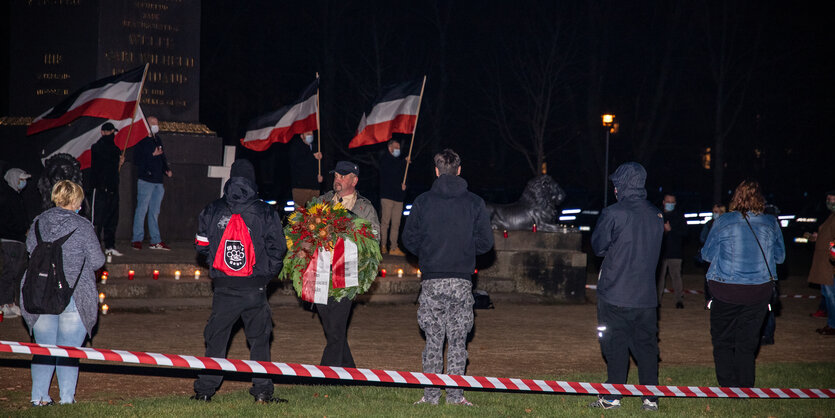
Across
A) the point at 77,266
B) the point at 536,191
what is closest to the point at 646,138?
the point at 536,191

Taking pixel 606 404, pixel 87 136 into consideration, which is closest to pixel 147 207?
pixel 87 136

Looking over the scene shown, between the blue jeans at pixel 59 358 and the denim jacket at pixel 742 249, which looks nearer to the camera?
the blue jeans at pixel 59 358

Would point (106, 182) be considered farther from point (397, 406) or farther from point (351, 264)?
point (397, 406)

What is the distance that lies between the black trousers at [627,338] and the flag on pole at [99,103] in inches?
326

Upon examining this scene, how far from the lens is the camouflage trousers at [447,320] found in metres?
6.91

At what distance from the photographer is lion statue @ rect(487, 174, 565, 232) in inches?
606

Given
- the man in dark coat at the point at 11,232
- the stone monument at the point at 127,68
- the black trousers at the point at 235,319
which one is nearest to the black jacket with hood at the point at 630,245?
the black trousers at the point at 235,319

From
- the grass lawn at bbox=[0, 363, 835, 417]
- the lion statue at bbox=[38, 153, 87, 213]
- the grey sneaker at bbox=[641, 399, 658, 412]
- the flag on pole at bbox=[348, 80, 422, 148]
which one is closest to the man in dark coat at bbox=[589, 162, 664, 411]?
the grey sneaker at bbox=[641, 399, 658, 412]

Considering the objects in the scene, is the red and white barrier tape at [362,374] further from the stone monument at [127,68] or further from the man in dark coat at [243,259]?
the stone monument at [127,68]

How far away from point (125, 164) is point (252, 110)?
24318mm

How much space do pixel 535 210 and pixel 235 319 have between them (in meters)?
9.31

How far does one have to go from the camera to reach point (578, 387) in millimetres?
6879

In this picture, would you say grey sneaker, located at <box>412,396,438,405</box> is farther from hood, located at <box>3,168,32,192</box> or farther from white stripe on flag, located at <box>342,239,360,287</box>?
hood, located at <box>3,168,32,192</box>

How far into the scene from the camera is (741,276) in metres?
7.83
